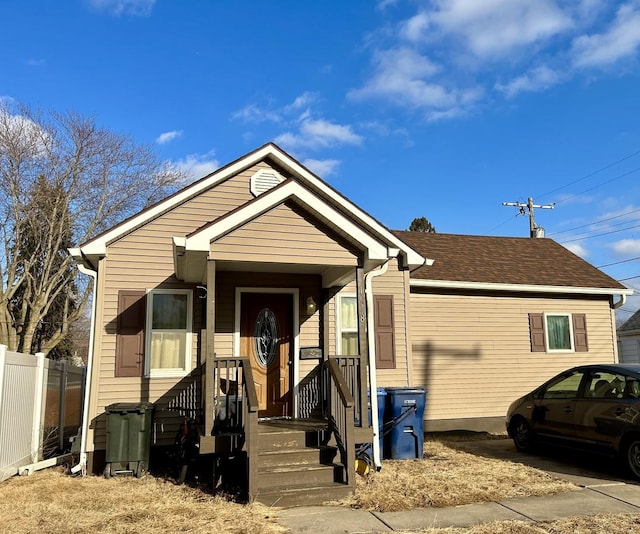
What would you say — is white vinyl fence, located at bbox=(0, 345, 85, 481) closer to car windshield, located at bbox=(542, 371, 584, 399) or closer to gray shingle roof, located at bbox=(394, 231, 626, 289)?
gray shingle roof, located at bbox=(394, 231, 626, 289)

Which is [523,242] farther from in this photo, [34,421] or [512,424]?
[34,421]

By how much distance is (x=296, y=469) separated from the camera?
614 cm

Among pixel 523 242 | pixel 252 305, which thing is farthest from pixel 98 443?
pixel 523 242

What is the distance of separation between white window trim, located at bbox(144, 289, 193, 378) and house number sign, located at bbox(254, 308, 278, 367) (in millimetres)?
1047

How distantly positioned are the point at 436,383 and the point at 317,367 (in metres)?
3.56

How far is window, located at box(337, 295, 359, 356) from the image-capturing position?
9086mm

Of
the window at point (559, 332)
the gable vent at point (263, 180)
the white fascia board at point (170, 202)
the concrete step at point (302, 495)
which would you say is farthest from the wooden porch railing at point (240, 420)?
the window at point (559, 332)

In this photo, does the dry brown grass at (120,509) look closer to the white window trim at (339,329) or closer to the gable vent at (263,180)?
the white window trim at (339,329)

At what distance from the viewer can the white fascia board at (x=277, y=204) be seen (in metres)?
6.31

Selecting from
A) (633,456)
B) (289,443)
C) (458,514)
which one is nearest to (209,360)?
(289,443)

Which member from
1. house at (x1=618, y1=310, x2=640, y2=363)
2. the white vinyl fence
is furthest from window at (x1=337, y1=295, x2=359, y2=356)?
house at (x1=618, y1=310, x2=640, y2=363)

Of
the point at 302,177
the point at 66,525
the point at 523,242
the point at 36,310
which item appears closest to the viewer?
the point at 66,525

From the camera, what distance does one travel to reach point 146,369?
8117mm

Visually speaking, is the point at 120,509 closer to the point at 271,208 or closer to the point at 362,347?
the point at 362,347
